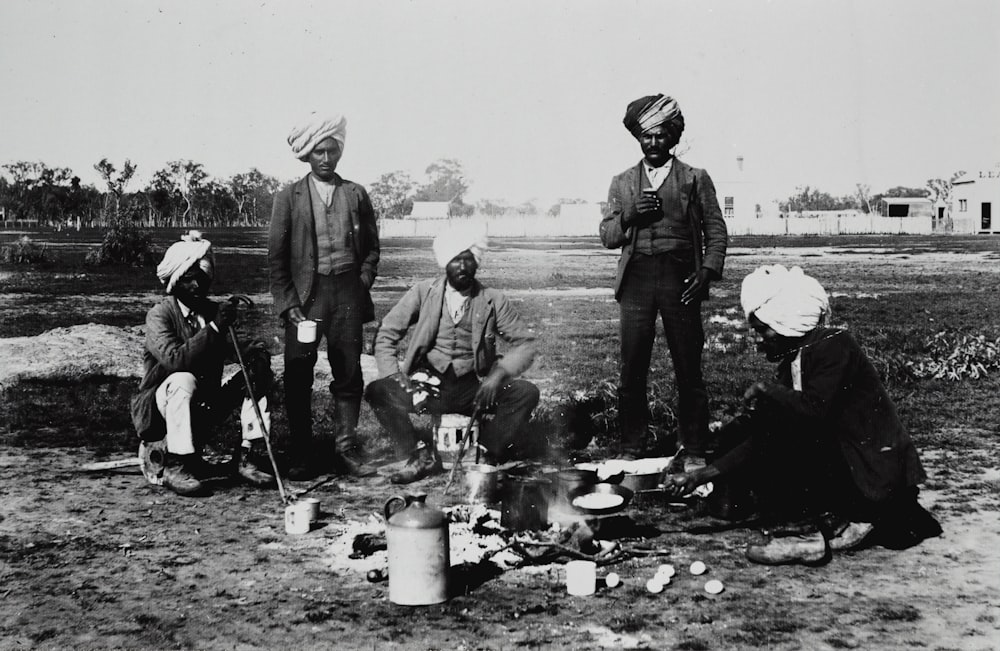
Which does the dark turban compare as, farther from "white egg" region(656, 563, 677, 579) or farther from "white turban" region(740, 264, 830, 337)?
"white egg" region(656, 563, 677, 579)

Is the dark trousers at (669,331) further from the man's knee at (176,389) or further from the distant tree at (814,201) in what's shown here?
the distant tree at (814,201)

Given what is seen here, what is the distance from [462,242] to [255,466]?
180 centimetres

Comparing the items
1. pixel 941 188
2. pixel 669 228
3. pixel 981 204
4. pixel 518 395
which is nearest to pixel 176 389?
pixel 518 395

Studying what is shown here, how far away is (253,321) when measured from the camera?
45.0 feet

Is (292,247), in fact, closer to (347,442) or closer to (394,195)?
(347,442)

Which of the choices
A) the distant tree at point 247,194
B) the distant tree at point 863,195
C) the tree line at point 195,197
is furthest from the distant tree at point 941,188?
the distant tree at point 247,194

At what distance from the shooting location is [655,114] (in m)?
5.42

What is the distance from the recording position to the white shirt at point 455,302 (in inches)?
220

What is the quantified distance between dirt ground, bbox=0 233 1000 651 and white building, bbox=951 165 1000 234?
49544 millimetres

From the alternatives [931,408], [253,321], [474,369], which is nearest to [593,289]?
[253,321]

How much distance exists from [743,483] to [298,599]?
2.23 m

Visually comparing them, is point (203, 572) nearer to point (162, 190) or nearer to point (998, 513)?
point (998, 513)

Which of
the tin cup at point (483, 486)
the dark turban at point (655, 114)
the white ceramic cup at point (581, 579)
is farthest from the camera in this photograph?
the dark turban at point (655, 114)

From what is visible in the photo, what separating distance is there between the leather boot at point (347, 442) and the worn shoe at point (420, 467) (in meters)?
0.27
